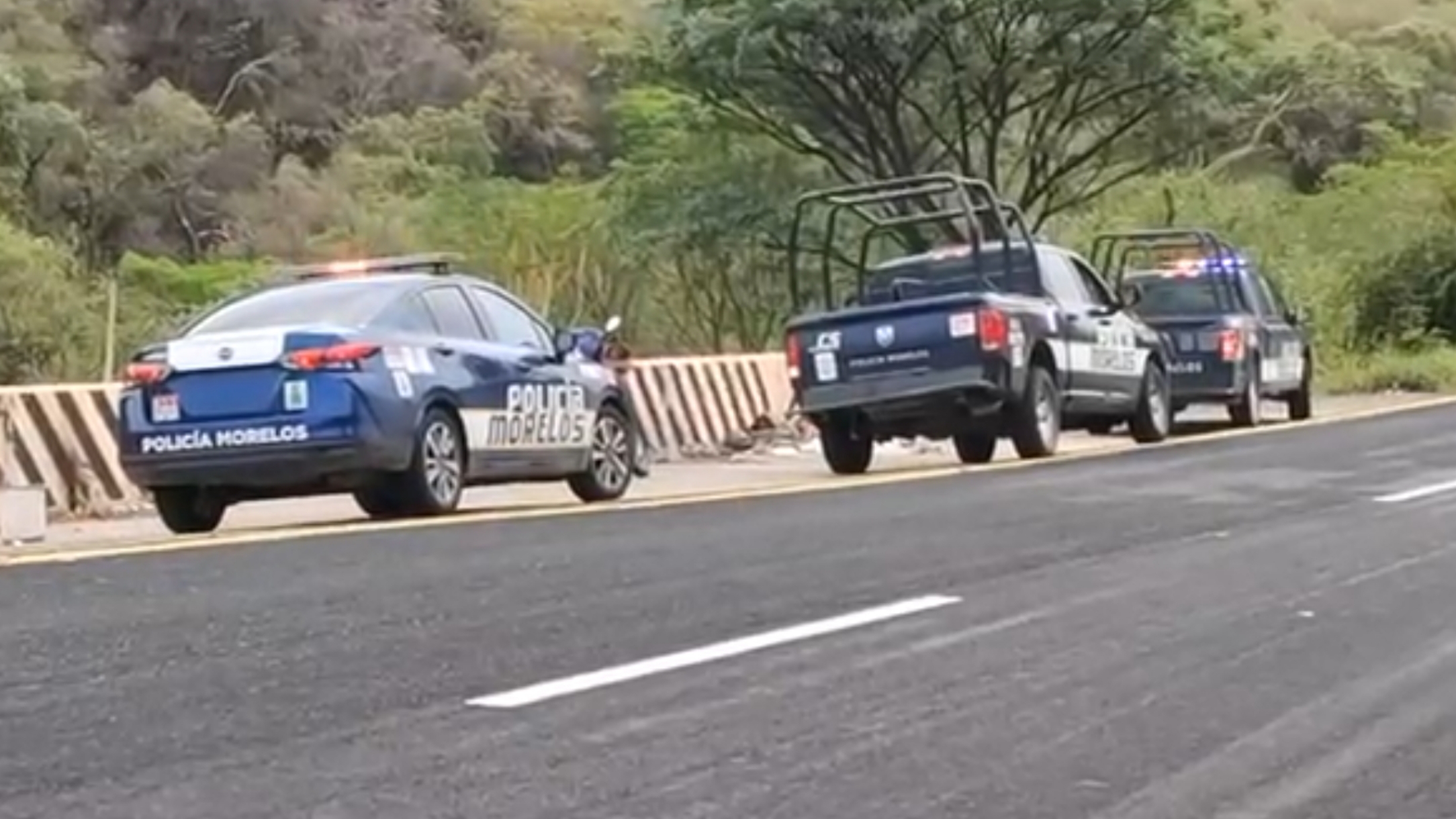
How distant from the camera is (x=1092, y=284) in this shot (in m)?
20.3

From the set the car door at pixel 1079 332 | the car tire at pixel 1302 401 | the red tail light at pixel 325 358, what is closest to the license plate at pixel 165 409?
the red tail light at pixel 325 358

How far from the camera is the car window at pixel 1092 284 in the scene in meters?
20.2

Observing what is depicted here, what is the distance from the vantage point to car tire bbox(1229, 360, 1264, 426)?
24000 mm

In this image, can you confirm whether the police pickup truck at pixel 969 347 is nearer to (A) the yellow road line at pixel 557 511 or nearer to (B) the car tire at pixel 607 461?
(A) the yellow road line at pixel 557 511

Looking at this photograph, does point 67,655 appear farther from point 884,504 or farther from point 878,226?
point 878,226

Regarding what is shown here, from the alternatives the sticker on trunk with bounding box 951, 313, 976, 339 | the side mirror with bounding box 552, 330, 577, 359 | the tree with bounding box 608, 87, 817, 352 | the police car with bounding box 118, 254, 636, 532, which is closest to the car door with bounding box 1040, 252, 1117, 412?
the sticker on trunk with bounding box 951, 313, 976, 339

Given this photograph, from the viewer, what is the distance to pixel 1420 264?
4041cm

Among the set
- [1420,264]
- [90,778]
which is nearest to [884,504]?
[90,778]

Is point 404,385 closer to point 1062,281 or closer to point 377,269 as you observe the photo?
point 377,269

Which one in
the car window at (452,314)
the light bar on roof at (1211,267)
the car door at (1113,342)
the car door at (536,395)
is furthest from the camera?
the light bar on roof at (1211,267)

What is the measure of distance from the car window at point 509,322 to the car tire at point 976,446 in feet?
16.6

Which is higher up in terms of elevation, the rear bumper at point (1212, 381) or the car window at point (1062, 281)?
the car window at point (1062, 281)

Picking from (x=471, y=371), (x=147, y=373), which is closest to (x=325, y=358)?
(x=147, y=373)

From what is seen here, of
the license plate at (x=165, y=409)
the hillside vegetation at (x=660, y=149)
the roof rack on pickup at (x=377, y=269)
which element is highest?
the hillside vegetation at (x=660, y=149)
